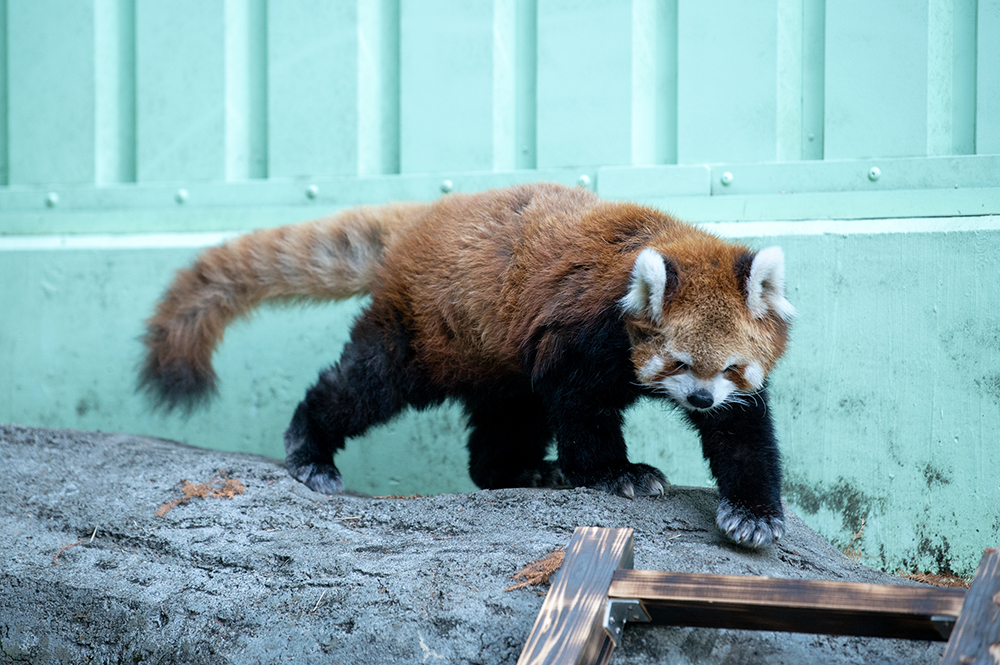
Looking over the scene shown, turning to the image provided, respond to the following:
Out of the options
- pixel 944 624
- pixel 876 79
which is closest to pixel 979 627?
pixel 944 624

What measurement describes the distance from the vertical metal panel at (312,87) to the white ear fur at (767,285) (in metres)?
2.53

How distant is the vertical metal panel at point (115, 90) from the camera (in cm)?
495

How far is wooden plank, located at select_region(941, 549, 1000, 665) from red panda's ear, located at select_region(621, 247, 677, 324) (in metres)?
1.28

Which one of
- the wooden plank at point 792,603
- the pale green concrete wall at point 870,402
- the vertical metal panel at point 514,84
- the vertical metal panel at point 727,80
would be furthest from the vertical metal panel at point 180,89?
the wooden plank at point 792,603

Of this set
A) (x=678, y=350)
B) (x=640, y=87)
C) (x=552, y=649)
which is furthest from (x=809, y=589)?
(x=640, y=87)

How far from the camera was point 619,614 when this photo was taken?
7.00 ft

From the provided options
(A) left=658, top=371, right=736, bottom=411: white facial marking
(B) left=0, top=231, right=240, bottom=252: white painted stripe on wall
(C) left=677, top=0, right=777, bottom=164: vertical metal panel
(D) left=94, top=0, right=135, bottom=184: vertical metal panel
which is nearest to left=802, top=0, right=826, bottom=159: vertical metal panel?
(C) left=677, top=0, right=777, bottom=164: vertical metal panel

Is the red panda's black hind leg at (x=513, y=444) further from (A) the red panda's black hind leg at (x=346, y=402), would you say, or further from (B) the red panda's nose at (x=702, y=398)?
(B) the red panda's nose at (x=702, y=398)

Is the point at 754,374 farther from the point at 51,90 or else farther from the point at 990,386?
the point at 51,90

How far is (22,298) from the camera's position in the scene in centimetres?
491

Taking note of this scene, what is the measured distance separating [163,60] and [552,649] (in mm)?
4231

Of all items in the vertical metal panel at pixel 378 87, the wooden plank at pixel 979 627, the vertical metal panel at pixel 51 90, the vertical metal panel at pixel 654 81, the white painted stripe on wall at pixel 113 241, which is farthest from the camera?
the vertical metal panel at pixel 51 90

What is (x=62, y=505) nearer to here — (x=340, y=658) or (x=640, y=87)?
(x=340, y=658)

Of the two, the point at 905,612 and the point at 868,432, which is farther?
the point at 868,432
